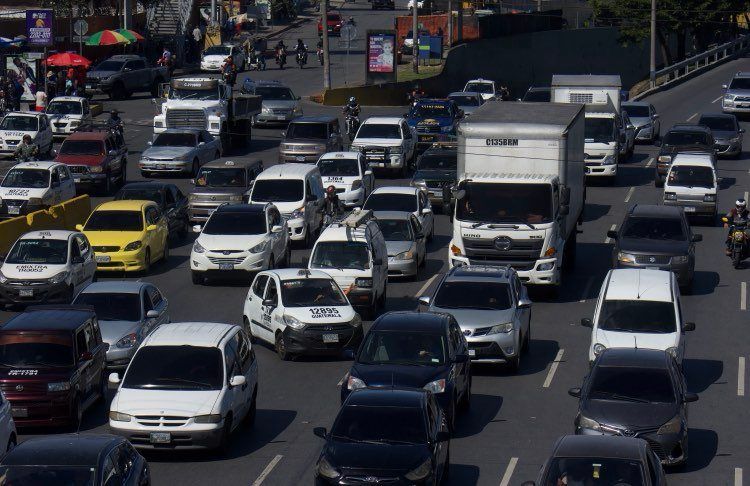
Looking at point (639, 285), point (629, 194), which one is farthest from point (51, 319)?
point (629, 194)

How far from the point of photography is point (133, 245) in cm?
3303

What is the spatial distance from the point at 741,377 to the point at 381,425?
1011cm

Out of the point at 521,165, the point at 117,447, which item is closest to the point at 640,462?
the point at 117,447

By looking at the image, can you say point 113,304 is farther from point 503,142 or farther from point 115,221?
point 503,142

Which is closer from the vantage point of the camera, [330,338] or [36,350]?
[36,350]

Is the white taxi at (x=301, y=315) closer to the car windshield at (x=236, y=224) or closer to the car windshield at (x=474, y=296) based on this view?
the car windshield at (x=474, y=296)

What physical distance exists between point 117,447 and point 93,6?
2882 inches

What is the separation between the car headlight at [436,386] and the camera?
20156 mm

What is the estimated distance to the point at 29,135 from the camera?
156 ft

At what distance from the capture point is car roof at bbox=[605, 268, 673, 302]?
24422 millimetres

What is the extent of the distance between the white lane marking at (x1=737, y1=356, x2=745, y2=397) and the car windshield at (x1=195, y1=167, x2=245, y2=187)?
17.7m

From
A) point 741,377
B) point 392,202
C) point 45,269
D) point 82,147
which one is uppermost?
point 82,147

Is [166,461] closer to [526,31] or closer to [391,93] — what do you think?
[391,93]

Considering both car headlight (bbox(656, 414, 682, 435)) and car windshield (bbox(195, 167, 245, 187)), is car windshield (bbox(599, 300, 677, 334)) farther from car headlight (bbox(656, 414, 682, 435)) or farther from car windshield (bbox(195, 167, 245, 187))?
car windshield (bbox(195, 167, 245, 187))
